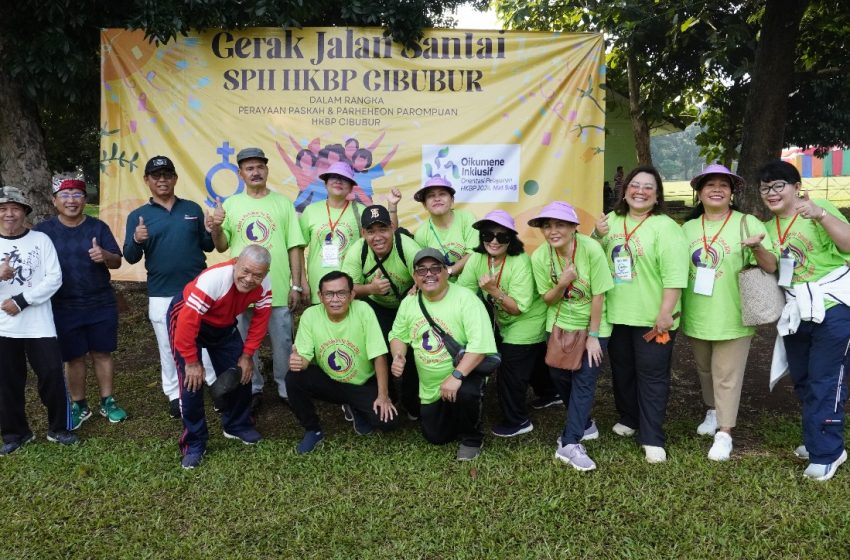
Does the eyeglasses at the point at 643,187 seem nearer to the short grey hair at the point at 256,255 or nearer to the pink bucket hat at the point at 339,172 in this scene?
the pink bucket hat at the point at 339,172

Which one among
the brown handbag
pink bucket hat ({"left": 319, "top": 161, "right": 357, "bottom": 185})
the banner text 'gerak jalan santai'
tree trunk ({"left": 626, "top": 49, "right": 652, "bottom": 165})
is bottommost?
the brown handbag

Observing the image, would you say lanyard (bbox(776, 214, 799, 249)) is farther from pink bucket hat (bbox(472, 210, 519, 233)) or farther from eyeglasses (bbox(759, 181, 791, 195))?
pink bucket hat (bbox(472, 210, 519, 233))

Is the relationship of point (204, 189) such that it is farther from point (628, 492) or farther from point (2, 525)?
point (628, 492)

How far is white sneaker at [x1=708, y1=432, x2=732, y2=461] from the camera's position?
386cm

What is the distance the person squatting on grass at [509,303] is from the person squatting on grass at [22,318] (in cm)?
272

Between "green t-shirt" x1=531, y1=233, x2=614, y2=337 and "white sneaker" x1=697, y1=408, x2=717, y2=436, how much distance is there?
1078 millimetres

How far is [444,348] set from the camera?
12.8 feet

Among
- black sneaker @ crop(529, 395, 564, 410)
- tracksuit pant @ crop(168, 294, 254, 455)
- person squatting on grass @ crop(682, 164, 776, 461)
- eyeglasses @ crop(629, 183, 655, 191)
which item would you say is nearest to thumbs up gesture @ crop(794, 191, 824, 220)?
person squatting on grass @ crop(682, 164, 776, 461)

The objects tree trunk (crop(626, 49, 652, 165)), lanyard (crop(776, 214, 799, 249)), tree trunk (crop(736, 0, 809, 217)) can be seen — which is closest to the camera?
lanyard (crop(776, 214, 799, 249))

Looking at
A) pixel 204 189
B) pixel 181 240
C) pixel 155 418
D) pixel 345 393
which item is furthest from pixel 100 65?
pixel 345 393

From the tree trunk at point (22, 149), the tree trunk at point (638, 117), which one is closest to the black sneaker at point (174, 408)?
the tree trunk at point (22, 149)

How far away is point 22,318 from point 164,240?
992mm

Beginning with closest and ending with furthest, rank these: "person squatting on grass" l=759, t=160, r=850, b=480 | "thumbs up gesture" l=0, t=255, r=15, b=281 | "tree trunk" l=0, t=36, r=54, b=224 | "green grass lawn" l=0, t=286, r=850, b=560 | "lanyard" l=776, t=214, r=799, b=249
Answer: "green grass lawn" l=0, t=286, r=850, b=560
"person squatting on grass" l=759, t=160, r=850, b=480
"lanyard" l=776, t=214, r=799, b=249
"thumbs up gesture" l=0, t=255, r=15, b=281
"tree trunk" l=0, t=36, r=54, b=224

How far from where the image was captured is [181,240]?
175 inches
